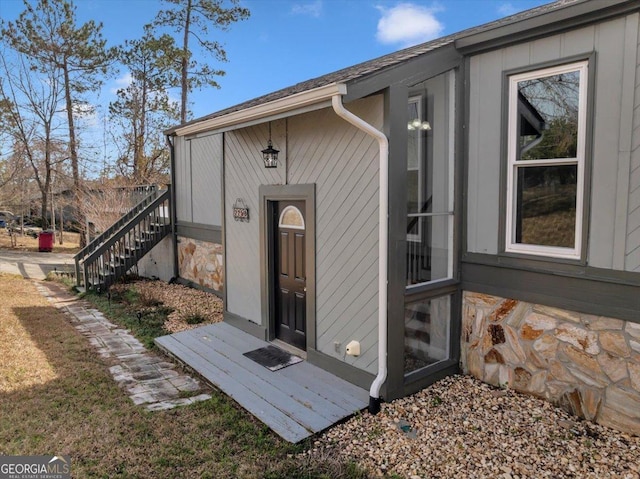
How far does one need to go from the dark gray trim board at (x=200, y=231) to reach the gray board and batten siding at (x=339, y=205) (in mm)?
2987

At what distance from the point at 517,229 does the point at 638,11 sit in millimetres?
1923

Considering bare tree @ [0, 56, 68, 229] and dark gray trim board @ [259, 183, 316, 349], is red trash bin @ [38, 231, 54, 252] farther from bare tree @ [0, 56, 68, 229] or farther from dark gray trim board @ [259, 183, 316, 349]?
dark gray trim board @ [259, 183, 316, 349]

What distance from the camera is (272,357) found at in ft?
17.3

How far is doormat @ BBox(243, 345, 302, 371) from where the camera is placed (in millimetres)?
5047

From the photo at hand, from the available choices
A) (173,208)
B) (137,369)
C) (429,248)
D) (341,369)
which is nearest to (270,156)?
(429,248)

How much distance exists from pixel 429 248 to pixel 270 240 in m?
2.24

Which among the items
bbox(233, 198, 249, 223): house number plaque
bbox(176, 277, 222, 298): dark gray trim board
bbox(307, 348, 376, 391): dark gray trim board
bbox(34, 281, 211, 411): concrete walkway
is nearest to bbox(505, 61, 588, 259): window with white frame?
bbox(307, 348, 376, 391): dark gray trim board

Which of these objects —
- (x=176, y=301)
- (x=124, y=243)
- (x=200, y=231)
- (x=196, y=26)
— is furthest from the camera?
(x=196, y=26)

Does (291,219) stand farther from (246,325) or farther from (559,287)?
(559,287)

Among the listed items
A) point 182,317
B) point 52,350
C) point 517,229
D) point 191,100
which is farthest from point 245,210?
point 191,100

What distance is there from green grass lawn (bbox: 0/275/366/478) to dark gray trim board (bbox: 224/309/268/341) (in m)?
1.46

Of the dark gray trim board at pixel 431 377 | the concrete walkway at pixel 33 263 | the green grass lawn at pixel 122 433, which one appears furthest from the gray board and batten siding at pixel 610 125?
the concrete walkway at pixel 33 263

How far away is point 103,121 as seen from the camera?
18.5m

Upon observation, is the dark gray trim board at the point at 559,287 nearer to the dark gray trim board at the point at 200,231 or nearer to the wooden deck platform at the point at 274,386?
the wooden deck platform at the point at 274,386
